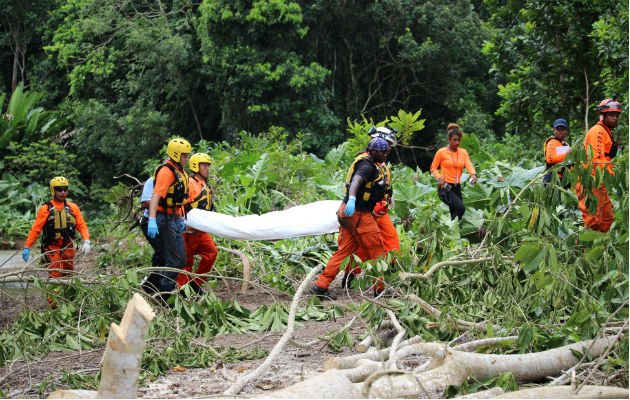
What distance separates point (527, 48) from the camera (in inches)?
506

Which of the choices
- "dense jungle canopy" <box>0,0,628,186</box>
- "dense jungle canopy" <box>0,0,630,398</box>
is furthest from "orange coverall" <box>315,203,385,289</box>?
"dense jungle canopy" <box>0,0,628,186</box>

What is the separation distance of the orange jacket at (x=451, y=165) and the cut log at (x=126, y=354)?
623 cm

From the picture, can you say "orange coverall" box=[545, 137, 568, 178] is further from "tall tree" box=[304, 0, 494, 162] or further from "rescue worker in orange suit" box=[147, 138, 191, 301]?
"tall tree" box=[304, 0, 494, 162]

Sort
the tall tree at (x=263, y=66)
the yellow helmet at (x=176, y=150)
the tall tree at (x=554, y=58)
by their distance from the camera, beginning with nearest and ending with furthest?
the yellow helmet at (x=176, y=150), the tall tree at (x=554, y=58), the tall tree at (x=263, y=66)

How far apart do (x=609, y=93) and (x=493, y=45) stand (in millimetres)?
3022

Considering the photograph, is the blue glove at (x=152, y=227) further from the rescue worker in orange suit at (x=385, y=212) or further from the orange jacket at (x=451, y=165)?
the orange jacket at (x=451, y=165)

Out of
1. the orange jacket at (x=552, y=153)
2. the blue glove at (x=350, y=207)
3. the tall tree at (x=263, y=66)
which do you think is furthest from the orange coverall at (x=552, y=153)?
the tall tree at (x=263, y=66)

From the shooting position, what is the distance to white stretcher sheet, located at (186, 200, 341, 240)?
7418 mm

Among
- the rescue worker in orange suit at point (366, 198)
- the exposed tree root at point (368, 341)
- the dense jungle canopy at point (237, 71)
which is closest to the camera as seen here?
the exposed tree root at point (368, 341)

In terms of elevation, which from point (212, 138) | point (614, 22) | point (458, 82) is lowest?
point (212, 138)

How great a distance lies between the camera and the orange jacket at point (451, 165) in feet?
29.7

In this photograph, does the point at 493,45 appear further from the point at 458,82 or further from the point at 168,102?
the point at 168,102

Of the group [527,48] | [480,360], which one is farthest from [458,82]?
[480,360]

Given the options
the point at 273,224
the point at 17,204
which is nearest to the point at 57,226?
the point at 273,224
